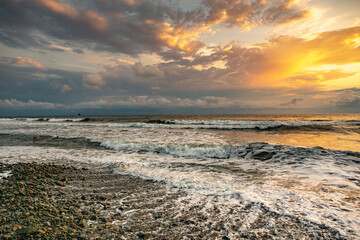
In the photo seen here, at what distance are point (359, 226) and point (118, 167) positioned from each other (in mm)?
7641

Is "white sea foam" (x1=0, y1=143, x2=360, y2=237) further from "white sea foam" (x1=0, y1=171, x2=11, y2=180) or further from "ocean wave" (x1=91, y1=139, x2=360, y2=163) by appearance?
"white sea foam" (x1=0, y1=171, x2=11, y2=180)

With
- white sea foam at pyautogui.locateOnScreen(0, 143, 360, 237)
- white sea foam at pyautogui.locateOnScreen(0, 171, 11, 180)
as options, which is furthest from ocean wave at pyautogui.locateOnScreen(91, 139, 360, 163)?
white sea foam at pyautogui.locateOnScreen(0, 171, 11, 180)

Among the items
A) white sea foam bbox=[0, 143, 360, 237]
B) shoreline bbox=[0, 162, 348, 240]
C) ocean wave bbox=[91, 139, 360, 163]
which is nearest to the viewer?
shoreline bbox=[0, 162, 348, 240]

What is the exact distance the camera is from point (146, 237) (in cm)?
309

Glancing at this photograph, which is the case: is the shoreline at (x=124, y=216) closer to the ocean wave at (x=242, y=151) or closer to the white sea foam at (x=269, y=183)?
the white sea foam at (x=269, y=183)

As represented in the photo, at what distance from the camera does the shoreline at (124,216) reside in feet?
10.2

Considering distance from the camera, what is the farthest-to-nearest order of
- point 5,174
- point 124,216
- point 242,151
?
point 242,151 < point 5,174 < point 124,216

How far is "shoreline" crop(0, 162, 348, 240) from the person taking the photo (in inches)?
122

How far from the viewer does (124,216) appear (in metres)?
3.76

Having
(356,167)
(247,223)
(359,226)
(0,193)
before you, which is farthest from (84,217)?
(356,167)

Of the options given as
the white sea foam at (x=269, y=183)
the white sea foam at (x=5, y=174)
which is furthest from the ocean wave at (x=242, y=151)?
the white sea foam at (x=5, y=174)

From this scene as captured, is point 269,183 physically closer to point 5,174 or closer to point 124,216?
point 124,216

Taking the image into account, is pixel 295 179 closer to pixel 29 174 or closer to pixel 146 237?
pixel 146 237

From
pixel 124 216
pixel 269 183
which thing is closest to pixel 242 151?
pixel 269 183
